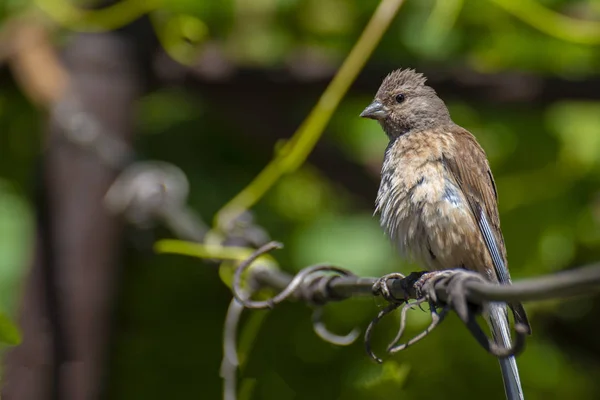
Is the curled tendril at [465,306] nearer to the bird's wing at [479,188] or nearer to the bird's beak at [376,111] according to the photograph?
the bird's wing at [479,188]

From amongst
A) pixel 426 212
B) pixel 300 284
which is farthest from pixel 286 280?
pixel 426 212

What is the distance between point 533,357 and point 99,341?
192 centimetres

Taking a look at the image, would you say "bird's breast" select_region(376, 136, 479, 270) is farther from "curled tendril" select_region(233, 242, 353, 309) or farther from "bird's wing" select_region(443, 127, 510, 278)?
"curled tendril" select_region(233, 242, 353, 309)

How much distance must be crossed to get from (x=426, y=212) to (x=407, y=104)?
12.5 inches

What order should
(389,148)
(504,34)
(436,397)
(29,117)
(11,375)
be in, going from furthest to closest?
(29,117) < (504,34) < (11,375) < (436,397) < (389,148)

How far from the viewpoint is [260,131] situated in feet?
15.8

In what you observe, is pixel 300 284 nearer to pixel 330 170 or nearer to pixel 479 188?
pixel 479 188

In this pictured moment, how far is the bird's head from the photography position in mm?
2814

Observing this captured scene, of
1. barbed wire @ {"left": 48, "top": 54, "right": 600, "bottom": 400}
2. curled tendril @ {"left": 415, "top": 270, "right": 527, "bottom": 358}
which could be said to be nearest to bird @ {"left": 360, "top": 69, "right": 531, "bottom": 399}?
barbed wire @ {"left": 48, "top": 54, "right": 600, "bottom": 400}

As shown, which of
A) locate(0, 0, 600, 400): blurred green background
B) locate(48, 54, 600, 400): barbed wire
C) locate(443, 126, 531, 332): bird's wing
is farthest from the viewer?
locate(0, 0, 600, 400): blurred green background

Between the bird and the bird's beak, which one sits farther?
the bird's beak

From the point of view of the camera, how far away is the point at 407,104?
2.85m

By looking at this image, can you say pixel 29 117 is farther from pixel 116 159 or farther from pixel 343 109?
pixel 343 109

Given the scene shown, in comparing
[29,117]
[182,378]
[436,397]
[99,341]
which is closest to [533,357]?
[436,397]
